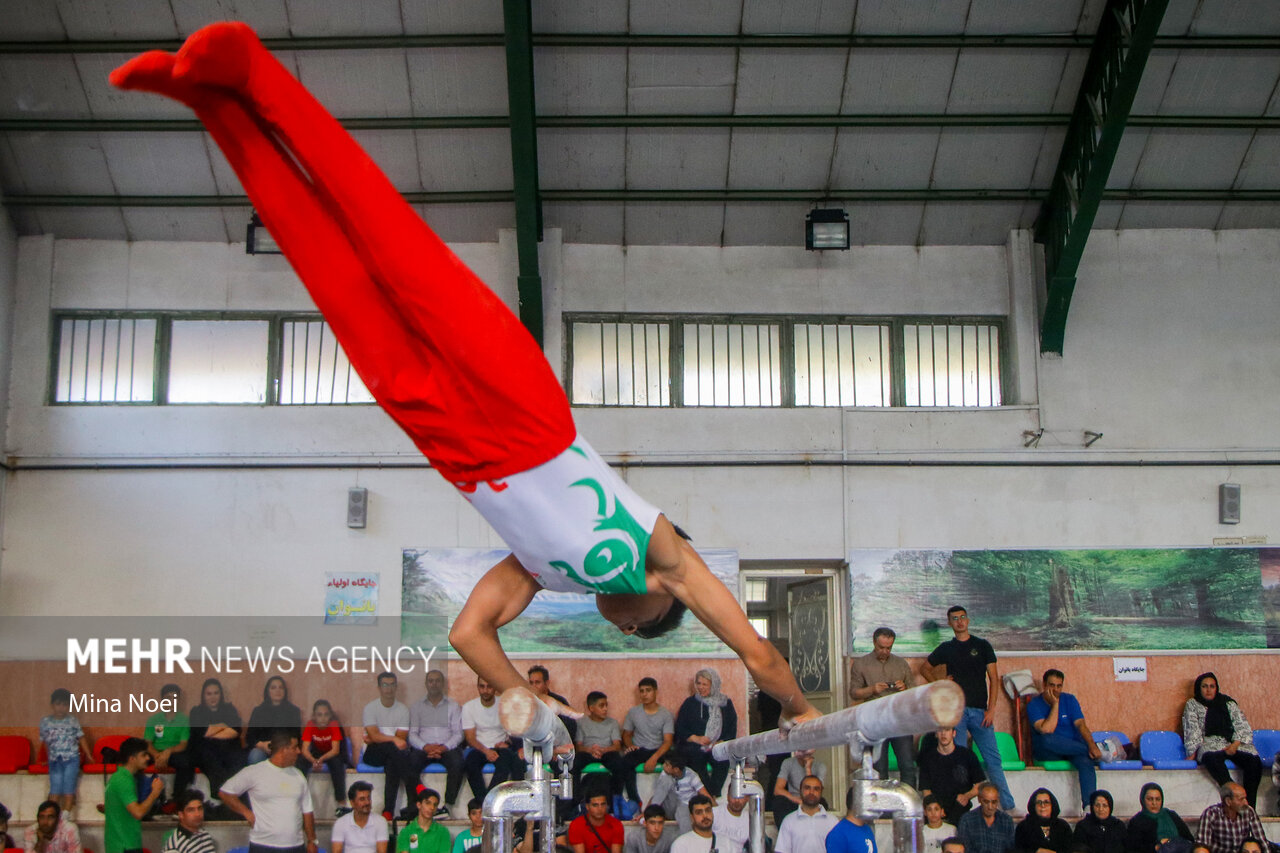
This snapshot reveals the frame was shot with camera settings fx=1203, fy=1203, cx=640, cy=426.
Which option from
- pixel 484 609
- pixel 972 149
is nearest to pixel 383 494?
pixel 972 149

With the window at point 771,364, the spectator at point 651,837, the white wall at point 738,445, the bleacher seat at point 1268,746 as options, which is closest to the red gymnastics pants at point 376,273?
the spectator at point 651,837

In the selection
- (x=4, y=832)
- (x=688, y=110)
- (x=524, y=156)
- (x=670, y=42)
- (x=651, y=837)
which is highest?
(x=670, y=42)

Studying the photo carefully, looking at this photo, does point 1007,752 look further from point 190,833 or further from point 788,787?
point 190,833

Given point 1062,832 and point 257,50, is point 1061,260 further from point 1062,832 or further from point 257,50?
point 257,50

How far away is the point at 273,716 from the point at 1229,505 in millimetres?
8320

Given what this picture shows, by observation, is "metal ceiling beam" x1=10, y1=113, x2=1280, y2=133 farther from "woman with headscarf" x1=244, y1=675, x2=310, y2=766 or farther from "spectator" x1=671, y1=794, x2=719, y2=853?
"spectator" x1=671, y1=794, x2=719, y2=853

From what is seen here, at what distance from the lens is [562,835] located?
337 inches

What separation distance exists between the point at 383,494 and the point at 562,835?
11.5ft

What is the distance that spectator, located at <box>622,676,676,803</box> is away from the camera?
30.6ft

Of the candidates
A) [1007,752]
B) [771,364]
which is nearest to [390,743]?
[771,364]

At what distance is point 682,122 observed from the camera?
1018 centimetres

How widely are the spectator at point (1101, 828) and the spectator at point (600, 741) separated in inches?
129

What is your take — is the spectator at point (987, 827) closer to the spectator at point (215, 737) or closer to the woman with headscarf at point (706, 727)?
the woman with headscarf at point (706, 727)

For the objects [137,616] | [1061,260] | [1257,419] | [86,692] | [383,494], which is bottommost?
→ [86,692]
